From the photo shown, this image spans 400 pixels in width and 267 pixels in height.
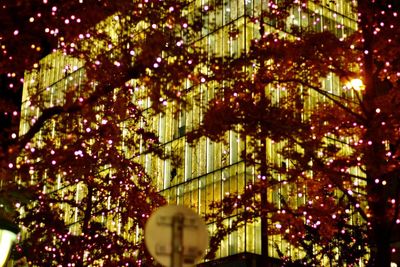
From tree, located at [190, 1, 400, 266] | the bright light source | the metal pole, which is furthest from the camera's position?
the bright light source

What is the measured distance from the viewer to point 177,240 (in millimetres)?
6309

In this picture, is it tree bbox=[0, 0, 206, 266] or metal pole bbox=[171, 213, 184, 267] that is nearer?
metal pole bbox=[171, 213, 184, 267]

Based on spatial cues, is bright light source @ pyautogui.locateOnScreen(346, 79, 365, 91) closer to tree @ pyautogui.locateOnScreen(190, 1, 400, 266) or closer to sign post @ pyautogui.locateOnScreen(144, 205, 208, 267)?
tree @ pyautogui.locateOnScreen(190, 1, 400, 266)

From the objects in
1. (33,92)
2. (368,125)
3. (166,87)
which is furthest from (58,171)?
(368,125)

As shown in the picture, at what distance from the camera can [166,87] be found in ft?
32.6

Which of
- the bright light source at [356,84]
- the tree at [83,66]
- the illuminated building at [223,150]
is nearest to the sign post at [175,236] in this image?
the tree at [83,66]

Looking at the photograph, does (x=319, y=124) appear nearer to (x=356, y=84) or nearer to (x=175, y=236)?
(x=356, y=84)

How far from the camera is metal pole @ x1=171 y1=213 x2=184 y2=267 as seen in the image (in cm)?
623

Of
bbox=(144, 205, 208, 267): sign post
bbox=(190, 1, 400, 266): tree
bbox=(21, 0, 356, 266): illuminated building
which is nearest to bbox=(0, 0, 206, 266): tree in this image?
bbox=(190, 1, 400, 266): tree

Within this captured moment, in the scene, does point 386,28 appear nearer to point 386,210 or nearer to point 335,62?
point 335,62

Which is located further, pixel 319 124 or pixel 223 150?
pixel 223 150

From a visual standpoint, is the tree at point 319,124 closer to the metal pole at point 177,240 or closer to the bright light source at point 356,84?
the bright light source at point 356,84

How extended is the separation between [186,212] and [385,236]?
6581mm

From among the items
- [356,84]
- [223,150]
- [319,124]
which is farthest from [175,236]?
[223,150]
